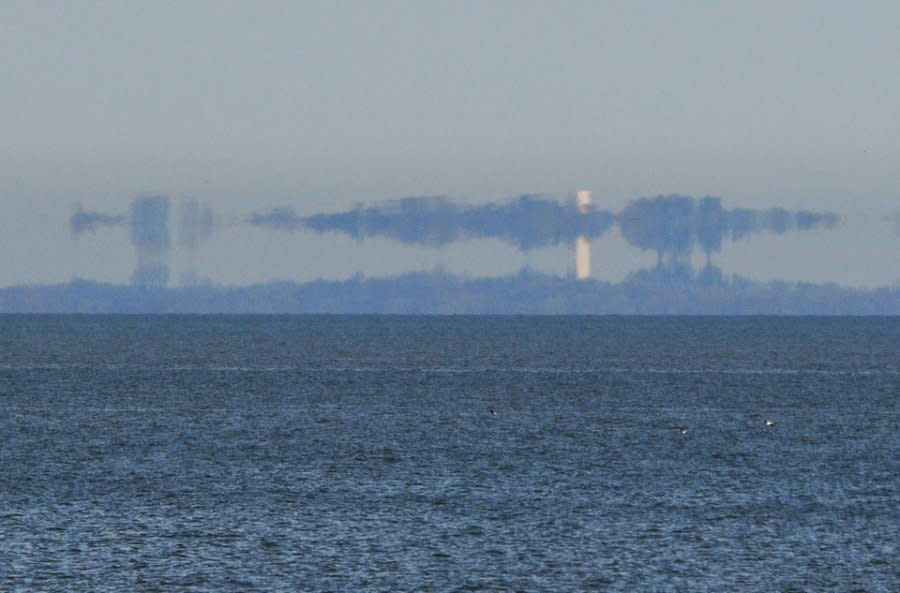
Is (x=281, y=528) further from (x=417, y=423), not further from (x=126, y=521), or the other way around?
(x=417, y=423)

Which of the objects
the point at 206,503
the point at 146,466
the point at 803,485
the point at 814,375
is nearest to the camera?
the point at 206,503

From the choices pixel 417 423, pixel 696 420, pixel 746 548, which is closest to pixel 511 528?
pixel 746 548

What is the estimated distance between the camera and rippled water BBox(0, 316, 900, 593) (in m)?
35.5

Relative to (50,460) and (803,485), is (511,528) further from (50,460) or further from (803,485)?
(50,460)

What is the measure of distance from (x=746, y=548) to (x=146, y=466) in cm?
2718

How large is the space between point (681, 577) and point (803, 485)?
19728mm

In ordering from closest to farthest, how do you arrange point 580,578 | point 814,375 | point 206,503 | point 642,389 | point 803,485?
point 580,578 → point 206,503 → point 803,485 → point 642,389 → point 814,375

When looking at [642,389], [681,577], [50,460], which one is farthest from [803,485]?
[642,389]

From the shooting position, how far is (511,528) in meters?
41.8

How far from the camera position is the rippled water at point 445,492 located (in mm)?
35469

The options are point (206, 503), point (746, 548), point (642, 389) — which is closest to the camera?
point (746, 548)

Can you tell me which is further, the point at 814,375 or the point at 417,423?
the point at 814,375

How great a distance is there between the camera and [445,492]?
50.2 meters

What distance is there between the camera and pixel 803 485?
175 feet
